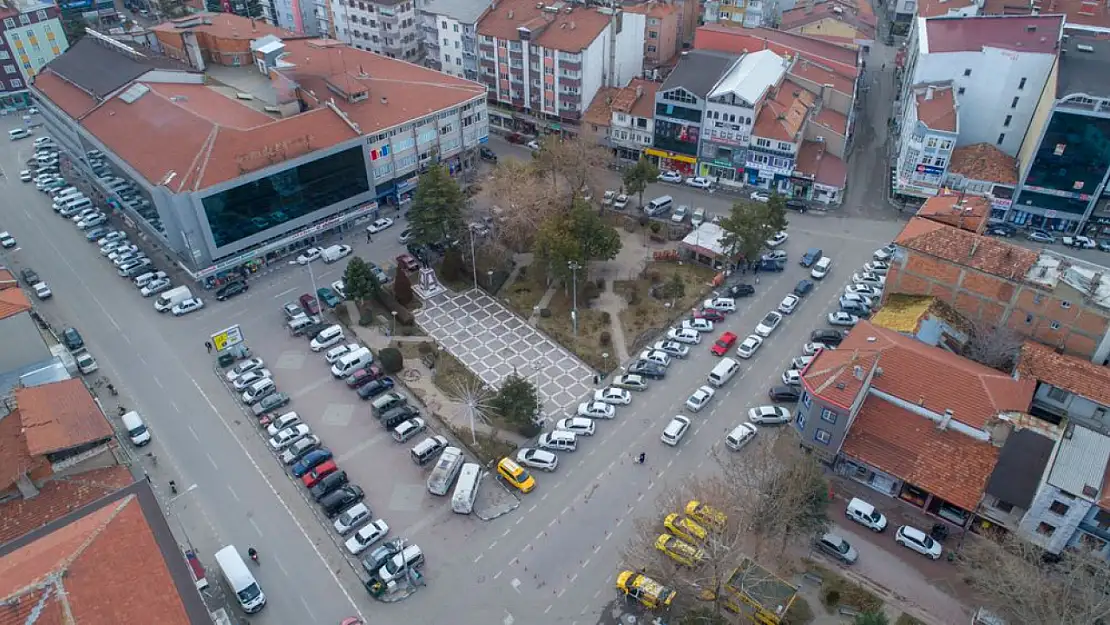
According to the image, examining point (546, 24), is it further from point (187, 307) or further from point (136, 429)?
point (136, 429)

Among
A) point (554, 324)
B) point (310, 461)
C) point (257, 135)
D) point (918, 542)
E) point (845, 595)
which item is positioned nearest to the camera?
point (845, 595)

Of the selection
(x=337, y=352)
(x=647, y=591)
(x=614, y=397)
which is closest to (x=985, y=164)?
(x=614, y=397)

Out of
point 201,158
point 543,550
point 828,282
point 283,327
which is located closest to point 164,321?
point 283,327

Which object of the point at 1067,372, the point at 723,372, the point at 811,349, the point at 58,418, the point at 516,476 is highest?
the point at 58,418

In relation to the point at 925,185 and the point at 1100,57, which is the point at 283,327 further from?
the point at 1100,57

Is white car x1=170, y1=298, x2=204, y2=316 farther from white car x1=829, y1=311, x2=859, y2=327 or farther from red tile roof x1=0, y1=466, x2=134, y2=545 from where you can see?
white car x1=829, y1=311, x2=859, y2=327
